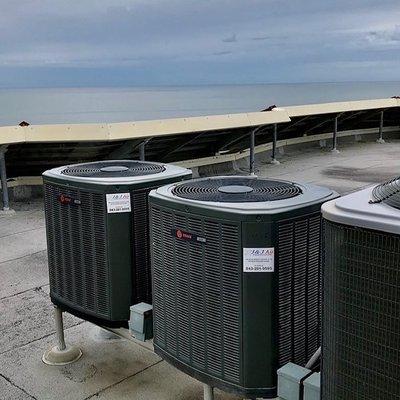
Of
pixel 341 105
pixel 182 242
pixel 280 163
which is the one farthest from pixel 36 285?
pixel 341 105

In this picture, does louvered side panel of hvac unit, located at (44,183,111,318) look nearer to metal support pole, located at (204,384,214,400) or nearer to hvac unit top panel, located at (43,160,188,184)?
hvac unit top panel, located at (43,160,188,184)

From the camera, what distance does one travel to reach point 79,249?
9.80ft

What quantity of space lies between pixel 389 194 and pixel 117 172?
1866mm

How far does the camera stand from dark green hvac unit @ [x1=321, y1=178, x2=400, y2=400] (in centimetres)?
143

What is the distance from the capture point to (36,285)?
4547 mm

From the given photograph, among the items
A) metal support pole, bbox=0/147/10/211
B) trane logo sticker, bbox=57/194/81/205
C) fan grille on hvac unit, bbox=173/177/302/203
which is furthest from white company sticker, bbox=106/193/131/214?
metal support pole, bbox=0/147/10/211

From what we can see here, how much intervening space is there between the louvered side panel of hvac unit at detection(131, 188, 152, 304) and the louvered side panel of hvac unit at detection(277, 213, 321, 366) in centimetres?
97

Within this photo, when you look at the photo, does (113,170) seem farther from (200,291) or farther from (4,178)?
(4,178)

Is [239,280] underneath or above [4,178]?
above

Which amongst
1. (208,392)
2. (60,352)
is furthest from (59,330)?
(208,392)

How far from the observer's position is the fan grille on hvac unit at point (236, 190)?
2.33 m

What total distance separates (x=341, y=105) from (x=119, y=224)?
9.10 m

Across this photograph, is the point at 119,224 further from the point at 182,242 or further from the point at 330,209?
the point at 330,209

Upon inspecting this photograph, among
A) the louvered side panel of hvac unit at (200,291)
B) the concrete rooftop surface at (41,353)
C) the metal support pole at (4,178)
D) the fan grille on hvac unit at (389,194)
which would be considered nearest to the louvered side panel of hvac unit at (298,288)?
the louvered side panel of hvac unit at (200,291)
